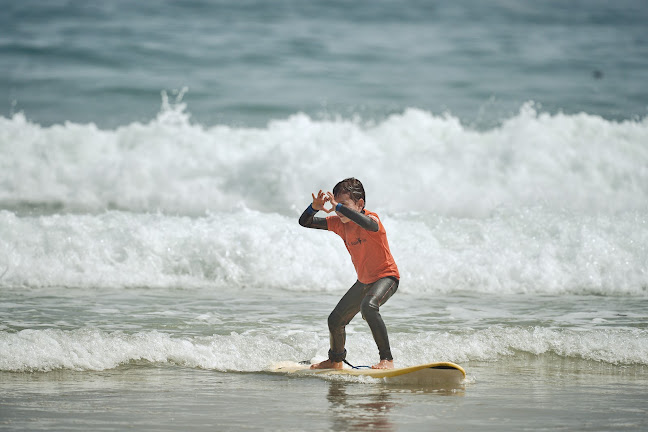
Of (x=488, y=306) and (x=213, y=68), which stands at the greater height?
(x=213, y=68)

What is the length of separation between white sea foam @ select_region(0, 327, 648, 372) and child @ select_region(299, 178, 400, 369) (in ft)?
2.30

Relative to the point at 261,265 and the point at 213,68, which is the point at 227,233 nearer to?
the point at 261,265

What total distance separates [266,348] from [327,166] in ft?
31.0

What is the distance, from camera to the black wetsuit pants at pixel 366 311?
5.43 meters

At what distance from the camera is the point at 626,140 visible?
1659 centimetres

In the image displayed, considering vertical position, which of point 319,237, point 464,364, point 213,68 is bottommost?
point 464,364

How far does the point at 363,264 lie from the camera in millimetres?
5621

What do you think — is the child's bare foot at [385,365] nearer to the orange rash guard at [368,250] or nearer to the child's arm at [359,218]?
the orange rash guard at [368,250]

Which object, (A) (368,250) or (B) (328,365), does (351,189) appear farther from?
(B) (328,365)

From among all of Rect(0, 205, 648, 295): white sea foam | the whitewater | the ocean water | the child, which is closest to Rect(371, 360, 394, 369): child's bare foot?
the child

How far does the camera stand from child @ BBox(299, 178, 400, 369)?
17.9 feet

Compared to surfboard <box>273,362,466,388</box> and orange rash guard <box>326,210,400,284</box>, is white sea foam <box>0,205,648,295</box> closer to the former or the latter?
orange rash guard <box>326,210,400,284</box>

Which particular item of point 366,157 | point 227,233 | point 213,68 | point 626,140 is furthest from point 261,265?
point 213,68

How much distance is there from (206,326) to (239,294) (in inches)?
77.4
